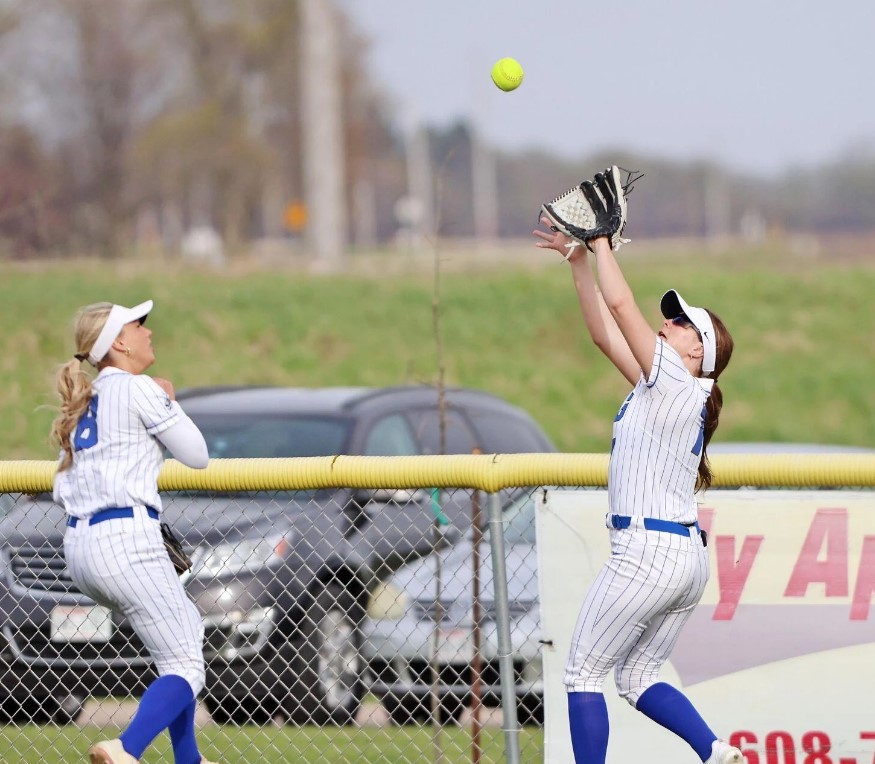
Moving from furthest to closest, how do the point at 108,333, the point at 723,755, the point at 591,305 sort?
the point at 591,305, the point at 108,333, the point at 723,755

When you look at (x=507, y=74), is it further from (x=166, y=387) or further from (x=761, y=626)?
(x=761, y=626)

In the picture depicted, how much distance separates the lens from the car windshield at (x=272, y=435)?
303 inches

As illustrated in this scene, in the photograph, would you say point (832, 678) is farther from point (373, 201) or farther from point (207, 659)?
point (373, 201)

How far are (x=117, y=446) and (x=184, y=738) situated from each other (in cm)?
99

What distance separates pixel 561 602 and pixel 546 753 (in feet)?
1.72

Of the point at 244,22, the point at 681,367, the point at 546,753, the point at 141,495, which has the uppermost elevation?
the point at 244,22

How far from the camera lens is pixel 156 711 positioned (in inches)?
166

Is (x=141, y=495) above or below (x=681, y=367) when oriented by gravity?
below

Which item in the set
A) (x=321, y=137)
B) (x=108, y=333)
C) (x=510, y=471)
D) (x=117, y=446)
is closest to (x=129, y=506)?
(x=117, y=446)

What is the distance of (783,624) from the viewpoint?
4613mm

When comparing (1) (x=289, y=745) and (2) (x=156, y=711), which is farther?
(1) (x=289, y=745)

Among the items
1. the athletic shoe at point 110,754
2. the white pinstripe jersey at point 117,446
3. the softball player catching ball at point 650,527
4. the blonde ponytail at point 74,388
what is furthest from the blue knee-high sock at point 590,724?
the blonde ponytail at point 74,388

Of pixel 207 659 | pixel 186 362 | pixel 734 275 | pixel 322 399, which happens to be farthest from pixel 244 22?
pixel 207 659

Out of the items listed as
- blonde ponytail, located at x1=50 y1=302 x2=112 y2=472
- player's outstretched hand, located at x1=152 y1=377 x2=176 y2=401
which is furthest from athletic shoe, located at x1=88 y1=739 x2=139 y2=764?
player's outstretched hand, located at x1=152 y1=377 x2=176 y2=401
